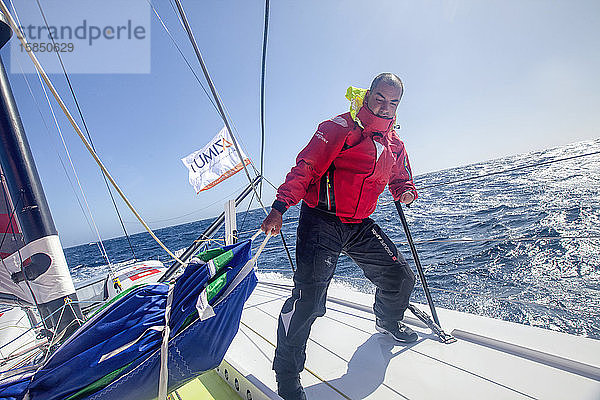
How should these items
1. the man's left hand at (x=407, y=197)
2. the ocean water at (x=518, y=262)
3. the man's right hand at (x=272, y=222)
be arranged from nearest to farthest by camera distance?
the man's right hand at (x=272, y=222), the man's left hand at (x=407, y=197), the ocean water at (x=518, y=262)

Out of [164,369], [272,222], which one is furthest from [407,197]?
[164,369]

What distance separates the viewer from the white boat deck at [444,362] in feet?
3.67

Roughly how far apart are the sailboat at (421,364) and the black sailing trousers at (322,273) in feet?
0.59

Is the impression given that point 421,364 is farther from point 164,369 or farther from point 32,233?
point 32,233

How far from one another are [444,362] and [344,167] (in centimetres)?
101

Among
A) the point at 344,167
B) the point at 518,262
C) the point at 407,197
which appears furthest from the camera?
the point at 518,262

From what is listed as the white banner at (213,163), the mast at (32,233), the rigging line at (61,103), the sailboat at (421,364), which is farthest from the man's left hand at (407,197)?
the white banner at (213,163)

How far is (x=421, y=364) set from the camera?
1334 millimetres

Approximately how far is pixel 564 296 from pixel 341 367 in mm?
2149

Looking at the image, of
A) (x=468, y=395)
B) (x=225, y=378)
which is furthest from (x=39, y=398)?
(x=468, y=395)

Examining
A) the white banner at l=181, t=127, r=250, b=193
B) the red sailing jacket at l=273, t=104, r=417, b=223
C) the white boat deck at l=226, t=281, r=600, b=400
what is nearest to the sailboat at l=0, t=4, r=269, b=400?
the red sailing jacket at l=273, t=104, r=417, b=223

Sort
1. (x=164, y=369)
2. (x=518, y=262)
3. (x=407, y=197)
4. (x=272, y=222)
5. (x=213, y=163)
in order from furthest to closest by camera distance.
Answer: (x=213, y=163), (x=518, y=262), (x=407, y=197), (x=272, y=222), (x=164, y=369)

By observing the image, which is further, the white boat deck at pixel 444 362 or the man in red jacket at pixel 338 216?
the man in red jacket at pixel 338 216

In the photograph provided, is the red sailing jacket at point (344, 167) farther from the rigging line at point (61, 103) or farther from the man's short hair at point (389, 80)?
the rigging line at point (61, 103)
